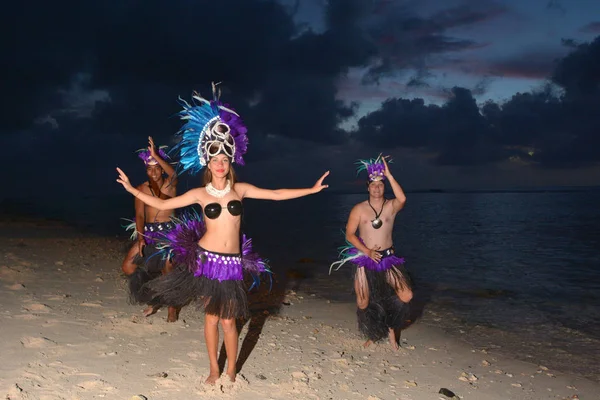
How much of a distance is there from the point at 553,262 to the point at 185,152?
14638mm

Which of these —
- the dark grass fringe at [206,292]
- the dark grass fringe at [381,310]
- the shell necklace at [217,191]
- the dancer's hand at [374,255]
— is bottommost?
the dark grass fringe at [381,310]

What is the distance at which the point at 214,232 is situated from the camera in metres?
4.56

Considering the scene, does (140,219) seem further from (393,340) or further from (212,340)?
(393,340)

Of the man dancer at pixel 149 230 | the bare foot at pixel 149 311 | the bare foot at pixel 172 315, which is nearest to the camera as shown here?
the bare foot at pixel 172 315

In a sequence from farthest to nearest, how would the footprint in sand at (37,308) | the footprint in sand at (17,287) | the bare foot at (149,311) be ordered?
the footprint in sand at (17,287) → the bare foot at (149,311) → the footprint in sand at (37,308)

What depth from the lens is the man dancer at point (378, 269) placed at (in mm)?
5965

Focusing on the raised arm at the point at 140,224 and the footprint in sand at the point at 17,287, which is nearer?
the raised arm at the point at 140,224

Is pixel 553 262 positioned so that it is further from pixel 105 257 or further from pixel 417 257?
pixel 105 257

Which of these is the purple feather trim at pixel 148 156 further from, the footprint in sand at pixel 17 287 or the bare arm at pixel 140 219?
the footprint in sand at pixel 17 287

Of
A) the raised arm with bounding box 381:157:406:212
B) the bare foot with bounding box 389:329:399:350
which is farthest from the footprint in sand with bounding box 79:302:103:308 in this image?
the raised arm with bounding box 381:157:406:212

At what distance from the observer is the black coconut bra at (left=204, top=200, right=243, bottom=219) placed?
176 inches

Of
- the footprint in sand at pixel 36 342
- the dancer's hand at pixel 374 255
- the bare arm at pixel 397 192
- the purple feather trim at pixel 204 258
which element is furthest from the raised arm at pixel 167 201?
the bare arm at pixel 397 192

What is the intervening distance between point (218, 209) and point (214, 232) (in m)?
0.23

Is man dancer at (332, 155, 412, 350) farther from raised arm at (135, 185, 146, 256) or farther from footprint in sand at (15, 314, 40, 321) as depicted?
footprint in sand at (15, 314, 40, 321)
